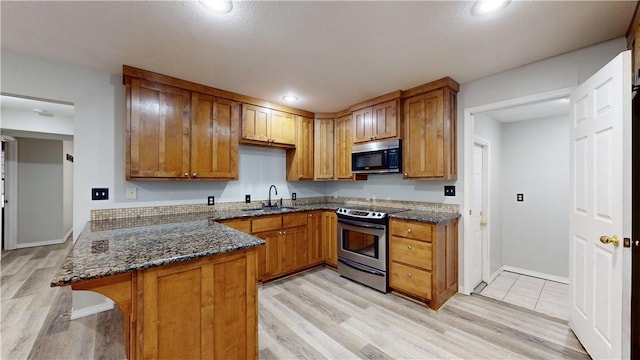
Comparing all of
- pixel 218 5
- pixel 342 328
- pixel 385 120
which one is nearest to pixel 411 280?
pixel 342 328

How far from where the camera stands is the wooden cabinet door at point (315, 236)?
3.63 m

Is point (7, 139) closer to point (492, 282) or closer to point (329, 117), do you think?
point (329, 117)

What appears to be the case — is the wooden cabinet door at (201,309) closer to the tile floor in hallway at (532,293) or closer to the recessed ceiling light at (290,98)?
the recessed ceiling light at (290,98)

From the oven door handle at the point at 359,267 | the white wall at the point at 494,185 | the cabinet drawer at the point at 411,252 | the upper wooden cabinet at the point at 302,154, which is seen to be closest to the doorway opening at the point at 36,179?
the upper wooden cabinet at the point at 302,154

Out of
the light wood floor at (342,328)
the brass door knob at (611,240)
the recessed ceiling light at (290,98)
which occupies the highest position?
the recessed ceiling light at (290,98)

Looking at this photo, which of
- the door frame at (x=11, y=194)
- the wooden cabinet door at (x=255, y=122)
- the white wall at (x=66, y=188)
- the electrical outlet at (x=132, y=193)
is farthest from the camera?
the white wall at (x=66, y=188)

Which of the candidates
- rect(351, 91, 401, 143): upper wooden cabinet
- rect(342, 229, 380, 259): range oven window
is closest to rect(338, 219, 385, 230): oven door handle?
rect(342, 229, 380, 259): range oven window

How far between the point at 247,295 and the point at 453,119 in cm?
277

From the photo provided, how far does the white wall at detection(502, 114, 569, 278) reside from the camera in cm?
353

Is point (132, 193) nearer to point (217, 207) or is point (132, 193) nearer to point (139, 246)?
point (217, 207)

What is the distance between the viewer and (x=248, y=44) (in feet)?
6.73

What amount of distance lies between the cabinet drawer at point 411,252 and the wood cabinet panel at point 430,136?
788 mm

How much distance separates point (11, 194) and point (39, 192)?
36cm

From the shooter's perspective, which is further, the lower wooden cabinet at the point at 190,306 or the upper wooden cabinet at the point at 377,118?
the upper wooden cabinet at the point at 377,118
